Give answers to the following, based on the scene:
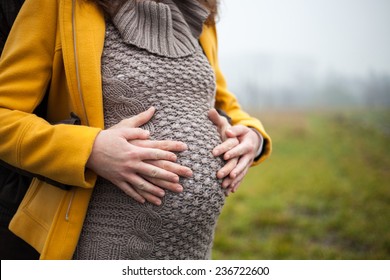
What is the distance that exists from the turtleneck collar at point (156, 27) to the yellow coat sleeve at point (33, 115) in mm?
219

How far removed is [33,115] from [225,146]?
2.03 ft

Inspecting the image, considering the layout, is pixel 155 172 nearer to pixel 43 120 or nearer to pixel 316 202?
pixel 43 120

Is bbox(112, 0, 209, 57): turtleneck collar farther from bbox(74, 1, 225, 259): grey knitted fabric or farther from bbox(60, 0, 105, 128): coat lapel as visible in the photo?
bbox(60, 0, 105, 128): coat lapel

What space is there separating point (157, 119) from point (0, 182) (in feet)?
1.90

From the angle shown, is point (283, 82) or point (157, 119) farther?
point (283, 82)

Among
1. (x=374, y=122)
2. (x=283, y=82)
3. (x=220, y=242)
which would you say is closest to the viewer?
(x=220, y=242)

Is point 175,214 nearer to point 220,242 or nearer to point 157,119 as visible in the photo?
point 157,119

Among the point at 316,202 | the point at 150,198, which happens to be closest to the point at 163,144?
the point at 150,198

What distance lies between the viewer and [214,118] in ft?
4.58

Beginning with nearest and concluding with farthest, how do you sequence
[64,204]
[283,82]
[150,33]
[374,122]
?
[64,204] → [150,33] → [374,122] → [283,82]

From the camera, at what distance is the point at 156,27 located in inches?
53.2

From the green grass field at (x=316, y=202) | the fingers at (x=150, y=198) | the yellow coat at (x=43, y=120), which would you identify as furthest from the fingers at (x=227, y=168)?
the green grass field at (x=316, y=202)

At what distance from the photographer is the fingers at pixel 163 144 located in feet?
3.91
